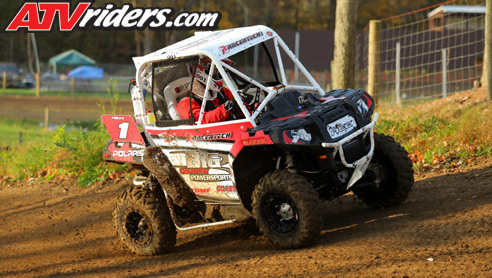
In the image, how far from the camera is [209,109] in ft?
23.0

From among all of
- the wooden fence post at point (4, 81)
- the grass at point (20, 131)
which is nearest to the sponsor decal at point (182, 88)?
the grass at point (20, 131)

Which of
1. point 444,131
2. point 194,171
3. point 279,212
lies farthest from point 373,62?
point 279,212

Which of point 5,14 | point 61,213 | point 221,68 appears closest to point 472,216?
point 221,68

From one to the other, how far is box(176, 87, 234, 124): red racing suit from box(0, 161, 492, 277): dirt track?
56.6 inches

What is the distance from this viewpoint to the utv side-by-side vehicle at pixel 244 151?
242 inches

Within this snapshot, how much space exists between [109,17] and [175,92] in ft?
36.1

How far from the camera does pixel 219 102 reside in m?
7.26

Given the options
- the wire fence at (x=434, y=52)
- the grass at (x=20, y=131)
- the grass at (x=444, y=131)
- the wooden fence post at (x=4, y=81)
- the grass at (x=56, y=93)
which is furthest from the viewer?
the wooden fence post at (x=4, y=81)

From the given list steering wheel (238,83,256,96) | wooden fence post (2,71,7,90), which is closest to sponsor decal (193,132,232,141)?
steering wheel (238,83,256,96)

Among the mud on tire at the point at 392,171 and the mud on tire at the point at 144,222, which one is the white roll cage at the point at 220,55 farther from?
the mud on tire at the point at 392,171

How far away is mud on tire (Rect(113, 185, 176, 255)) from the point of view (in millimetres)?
7168

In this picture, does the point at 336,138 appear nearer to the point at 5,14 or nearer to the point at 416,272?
the point at 416,272

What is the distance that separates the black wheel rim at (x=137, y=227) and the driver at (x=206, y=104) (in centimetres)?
138

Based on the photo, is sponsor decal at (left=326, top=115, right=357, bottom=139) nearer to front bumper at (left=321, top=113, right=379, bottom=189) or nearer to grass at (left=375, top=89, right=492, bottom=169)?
front bumper at (left=321, top=113, right=379, bottom=189)
